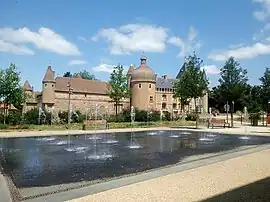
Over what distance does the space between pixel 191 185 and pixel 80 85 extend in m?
60.9

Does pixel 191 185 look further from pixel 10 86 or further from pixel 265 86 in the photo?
pixel 265 86

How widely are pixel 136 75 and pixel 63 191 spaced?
59361mm

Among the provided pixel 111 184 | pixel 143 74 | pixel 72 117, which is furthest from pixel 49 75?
pixel 111 184

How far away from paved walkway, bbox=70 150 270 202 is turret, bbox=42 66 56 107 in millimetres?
54465

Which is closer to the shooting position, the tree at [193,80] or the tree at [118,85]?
the tree at [193,80]

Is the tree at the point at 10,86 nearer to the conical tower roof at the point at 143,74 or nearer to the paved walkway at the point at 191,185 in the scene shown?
the paved walkway at the point at 191,185

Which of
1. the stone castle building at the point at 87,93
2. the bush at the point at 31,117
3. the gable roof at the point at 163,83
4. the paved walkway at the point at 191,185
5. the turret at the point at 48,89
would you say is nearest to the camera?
the paved walkway at the point at 191,185

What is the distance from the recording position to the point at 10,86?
111ft

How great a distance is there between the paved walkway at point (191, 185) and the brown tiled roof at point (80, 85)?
179 feet

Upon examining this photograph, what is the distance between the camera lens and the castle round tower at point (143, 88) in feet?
210

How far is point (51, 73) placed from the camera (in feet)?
205

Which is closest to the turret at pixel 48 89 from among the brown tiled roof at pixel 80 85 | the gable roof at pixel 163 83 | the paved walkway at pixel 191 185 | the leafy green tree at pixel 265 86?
the brown tiled roof at pixel 80 85

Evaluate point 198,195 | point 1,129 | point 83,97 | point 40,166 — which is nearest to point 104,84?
point 83,97

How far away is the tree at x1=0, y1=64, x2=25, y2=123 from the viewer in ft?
111
